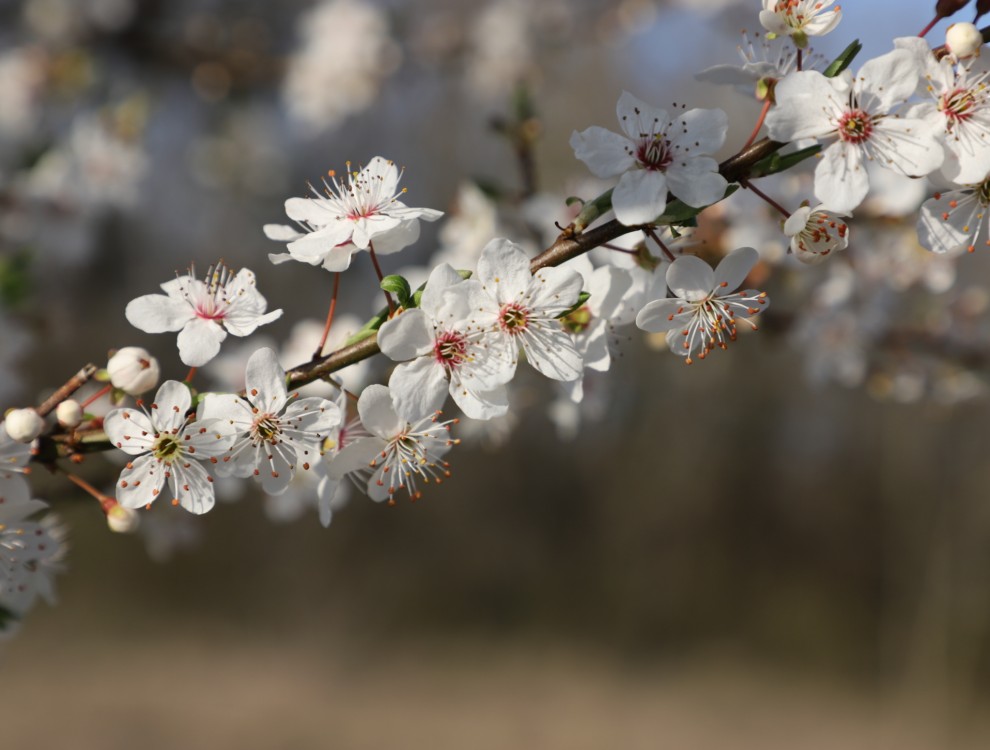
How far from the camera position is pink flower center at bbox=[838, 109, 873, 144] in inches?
33.6

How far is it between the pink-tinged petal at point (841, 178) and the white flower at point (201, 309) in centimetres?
64

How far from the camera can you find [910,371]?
2.13m

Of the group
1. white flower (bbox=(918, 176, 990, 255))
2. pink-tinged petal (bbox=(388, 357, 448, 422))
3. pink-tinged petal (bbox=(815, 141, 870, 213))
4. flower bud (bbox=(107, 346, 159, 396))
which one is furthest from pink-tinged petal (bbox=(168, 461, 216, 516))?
white flower (bbox=(918, 176, 990, 255))

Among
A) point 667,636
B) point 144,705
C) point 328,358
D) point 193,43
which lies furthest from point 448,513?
point 328,358

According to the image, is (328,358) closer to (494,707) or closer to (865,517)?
(494,707)

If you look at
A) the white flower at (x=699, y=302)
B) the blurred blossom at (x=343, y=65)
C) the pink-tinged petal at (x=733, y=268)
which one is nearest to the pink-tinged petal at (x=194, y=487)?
the white flower at (x=699, y=302)

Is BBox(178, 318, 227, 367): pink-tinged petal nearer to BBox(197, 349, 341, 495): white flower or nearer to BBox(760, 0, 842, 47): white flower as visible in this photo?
BBox(197, 349, 341, 495): white flower

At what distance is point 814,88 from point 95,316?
25.4 feet

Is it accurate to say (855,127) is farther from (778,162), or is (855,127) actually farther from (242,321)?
(242,321)

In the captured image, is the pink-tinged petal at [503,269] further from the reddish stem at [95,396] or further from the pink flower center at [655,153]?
the reddish stem at [95,396]

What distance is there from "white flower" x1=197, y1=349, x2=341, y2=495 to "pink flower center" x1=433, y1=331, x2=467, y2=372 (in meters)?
0.14

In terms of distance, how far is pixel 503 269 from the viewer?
873 millimetres

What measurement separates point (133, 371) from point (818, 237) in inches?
31.4

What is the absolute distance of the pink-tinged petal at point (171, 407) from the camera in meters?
0.88
